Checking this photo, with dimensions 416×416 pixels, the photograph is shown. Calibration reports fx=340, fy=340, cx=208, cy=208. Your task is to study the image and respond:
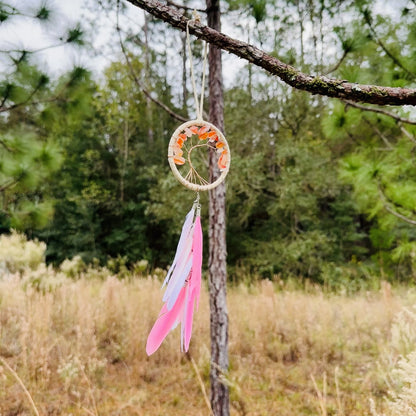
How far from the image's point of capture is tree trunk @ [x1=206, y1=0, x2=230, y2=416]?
1.97 m

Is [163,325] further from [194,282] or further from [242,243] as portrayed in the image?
[242,243]

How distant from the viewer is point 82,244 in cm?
886

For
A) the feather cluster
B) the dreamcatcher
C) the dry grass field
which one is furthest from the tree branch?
the dry grass field

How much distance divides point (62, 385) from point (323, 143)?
7432mm

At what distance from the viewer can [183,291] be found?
1.97ft

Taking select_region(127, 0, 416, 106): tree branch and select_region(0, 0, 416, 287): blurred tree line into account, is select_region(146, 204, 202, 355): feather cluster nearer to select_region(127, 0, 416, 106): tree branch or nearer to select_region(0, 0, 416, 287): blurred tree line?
select_region(127, 0, 416, 106): tree branch

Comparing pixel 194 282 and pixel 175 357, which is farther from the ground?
pixel 194 282

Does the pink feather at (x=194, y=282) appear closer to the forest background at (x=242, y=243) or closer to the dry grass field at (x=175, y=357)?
the forest background at (x=242, y=243)

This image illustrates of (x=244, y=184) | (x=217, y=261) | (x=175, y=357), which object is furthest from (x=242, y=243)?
(x=217, y=261)

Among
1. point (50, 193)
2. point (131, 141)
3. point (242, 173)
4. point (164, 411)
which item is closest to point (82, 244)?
point (50, 193)

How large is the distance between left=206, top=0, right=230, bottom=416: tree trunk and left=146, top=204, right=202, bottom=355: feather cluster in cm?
134

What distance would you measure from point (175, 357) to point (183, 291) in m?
2.76

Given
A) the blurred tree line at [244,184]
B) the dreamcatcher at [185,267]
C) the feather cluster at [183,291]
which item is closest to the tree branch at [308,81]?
the dreamcatcher at [185,267]

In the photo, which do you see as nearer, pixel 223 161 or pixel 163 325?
pixel 163 325
